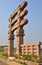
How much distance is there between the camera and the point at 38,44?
1361cm

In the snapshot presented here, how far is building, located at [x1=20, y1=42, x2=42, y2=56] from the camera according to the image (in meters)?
13.9

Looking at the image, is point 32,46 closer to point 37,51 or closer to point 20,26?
point 37,51

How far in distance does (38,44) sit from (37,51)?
2.23 feet

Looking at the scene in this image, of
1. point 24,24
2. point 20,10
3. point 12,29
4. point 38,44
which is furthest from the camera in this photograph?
point 12,29

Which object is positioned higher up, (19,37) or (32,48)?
(19,37)

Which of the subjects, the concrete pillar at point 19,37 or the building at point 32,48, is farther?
the concrete pillar at point 19,37

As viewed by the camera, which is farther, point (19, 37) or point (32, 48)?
point (19, 37)

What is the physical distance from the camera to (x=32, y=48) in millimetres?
14945

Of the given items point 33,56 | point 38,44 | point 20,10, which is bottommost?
point 33,56

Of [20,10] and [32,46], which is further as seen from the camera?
[20,10]

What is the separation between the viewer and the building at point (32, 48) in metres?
13.9

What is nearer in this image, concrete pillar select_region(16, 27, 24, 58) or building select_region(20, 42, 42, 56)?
building select_region(20, 42, 42, 56)

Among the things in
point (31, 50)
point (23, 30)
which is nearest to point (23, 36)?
point (23, 30)

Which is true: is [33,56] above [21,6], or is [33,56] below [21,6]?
below
